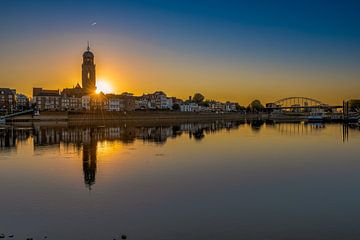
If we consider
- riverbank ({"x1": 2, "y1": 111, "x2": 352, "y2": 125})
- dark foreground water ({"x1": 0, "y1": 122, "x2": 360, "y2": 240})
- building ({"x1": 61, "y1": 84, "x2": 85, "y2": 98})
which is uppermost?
building ({"x1": 61, "y1": 84, "x2": 85, "y2": 98})

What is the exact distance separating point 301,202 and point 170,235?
5.55 metres

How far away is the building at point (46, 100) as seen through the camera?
4429 inches

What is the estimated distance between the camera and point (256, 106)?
171m

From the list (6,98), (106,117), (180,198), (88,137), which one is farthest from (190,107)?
(180,198)

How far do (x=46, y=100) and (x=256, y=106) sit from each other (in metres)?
95.0

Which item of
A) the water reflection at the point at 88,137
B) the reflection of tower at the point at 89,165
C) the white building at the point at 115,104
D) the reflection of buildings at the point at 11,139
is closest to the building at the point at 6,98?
the white building at the point at 115,104

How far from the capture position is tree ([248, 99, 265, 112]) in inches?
6588

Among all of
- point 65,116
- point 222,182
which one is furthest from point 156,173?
point 65,116

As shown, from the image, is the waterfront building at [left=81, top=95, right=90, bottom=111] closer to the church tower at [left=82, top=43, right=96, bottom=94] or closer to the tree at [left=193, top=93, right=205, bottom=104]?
the church tower at [left=82, top=43, right=96, bottom=94]

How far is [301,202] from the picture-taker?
1295cm

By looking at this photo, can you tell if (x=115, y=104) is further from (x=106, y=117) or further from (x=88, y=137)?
(x=88, y=137)

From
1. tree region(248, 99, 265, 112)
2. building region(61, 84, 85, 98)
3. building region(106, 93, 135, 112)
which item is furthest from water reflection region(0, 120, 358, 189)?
tree region(248, 99, 265, 112)

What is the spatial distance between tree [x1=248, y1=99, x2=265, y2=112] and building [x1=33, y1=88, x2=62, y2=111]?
279ft

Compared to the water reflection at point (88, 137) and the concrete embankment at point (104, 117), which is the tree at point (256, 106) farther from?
the water reflection at point (88, 137)
